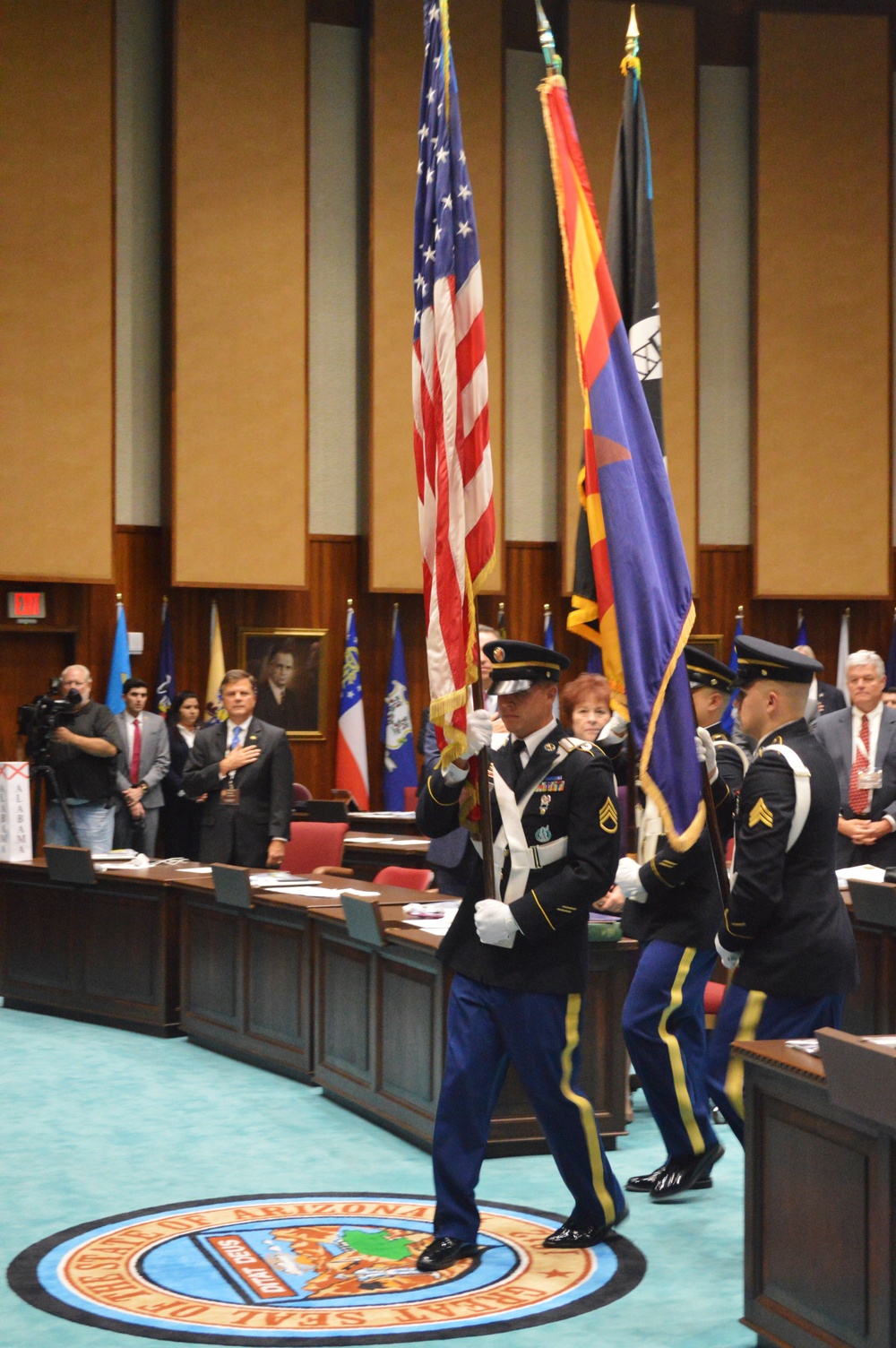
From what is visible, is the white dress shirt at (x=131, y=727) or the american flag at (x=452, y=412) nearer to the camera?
the american flag at (x=452, y=412)

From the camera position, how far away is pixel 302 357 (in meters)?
12.7

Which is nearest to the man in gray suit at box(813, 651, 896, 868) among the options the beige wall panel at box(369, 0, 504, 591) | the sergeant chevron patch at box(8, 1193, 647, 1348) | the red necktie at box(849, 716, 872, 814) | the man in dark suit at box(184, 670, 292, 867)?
the red necktie at box(849, 716, 872, 814)

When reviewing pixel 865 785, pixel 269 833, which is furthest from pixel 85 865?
pixel 865 785

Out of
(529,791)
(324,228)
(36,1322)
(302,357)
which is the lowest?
(36,1322)

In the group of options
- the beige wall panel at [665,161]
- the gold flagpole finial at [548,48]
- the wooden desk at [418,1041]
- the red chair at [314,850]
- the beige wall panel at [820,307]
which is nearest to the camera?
the gold flagpole finial at [548,48]

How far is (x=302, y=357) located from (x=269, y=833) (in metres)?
5.47

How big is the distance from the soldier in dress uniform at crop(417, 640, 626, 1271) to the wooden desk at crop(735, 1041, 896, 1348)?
2.08ft

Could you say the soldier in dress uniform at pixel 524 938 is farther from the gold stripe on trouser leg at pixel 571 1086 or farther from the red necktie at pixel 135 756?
the red necktie at pixel 135 756

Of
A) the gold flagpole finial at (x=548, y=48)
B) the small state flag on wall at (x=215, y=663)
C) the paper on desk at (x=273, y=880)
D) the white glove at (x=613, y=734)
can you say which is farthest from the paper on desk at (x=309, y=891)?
the small state flag on wall at (x=215, y=663)

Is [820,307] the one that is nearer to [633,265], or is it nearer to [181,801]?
[181,801]

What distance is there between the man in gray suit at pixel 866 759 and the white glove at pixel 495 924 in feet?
12.2

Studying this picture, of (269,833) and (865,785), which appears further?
(269,833)

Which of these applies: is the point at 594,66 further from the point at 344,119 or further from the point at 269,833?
the point at 269,833

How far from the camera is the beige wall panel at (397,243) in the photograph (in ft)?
42.3
